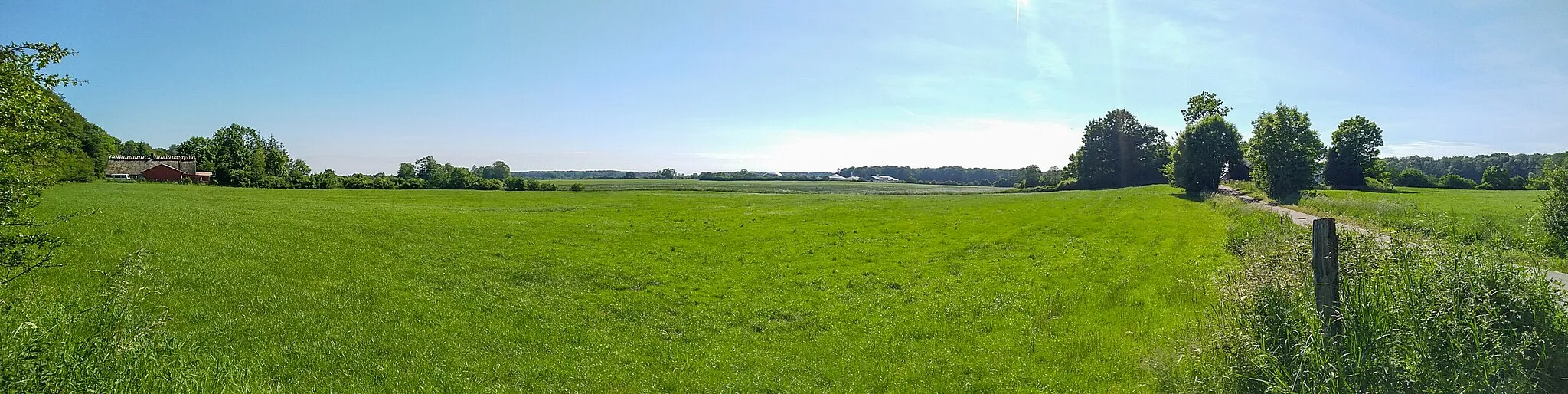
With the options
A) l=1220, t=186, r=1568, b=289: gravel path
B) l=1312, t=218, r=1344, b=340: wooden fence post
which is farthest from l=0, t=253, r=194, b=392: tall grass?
l=1220, t=186, r=1568, b=289: gravel path

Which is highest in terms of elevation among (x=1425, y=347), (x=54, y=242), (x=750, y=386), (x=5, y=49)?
(x=5, y=49)

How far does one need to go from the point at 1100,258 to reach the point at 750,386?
695 inches

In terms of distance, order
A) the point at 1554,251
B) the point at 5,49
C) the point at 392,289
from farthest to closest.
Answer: the point at 1554,251
the point at 392,289
the point at 5,49

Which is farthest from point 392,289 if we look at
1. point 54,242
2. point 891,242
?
point 891,242

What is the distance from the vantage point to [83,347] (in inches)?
315

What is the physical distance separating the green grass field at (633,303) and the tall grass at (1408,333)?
81.5 inches

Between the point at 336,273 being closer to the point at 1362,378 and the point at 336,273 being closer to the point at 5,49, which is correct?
the point at 5,49

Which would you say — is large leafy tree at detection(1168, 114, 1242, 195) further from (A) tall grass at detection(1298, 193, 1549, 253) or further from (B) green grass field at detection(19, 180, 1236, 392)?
(B) green grass field at detection(19, 180, 1236, 392)

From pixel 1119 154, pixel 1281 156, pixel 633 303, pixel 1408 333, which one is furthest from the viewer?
pixel 1119 154

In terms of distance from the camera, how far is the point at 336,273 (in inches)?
637

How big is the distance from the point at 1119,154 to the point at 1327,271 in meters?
102

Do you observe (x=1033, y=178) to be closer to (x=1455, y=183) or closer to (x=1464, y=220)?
(x=1455, y=183)

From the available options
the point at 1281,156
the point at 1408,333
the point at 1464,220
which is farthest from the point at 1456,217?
the point at 1281,156

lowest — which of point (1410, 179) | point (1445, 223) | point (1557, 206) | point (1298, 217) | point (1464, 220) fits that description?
point (1298, 217)
